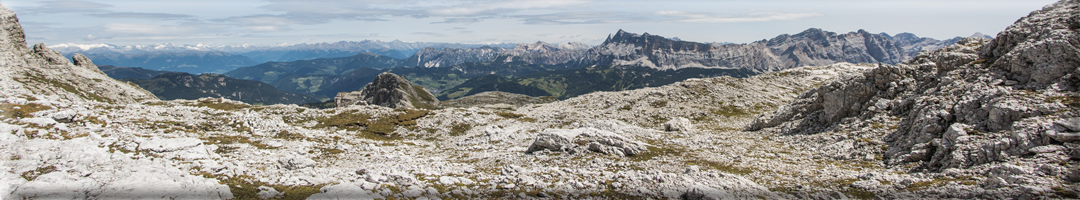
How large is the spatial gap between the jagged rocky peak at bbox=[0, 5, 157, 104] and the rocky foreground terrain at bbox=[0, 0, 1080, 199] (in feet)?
261

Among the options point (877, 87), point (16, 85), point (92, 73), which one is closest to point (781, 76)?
point (877, 87)

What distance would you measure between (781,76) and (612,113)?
3433 inches

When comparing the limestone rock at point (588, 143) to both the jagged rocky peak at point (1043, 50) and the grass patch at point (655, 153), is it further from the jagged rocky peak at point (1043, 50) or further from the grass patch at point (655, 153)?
the jagged rocky peak at point (1043, 50)

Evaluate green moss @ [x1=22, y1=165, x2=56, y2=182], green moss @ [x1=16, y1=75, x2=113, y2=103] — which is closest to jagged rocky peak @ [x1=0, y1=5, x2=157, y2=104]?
green moss @ [x1=16, y1=75, x2=113, y2=103]

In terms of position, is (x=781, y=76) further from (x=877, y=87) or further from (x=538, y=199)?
(x=538, y=199)

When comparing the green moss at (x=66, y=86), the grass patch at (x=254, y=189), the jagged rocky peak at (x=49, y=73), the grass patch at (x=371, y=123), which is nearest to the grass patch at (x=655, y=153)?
the grass patch at (x=254, y=189)

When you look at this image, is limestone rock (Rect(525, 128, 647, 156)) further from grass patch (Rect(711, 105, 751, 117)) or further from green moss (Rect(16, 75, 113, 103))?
green moss (Rect(16, 75, 113, 103))

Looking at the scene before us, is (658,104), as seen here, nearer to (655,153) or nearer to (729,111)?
(729,111)

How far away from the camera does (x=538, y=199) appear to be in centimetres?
2056

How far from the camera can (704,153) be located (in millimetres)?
33625

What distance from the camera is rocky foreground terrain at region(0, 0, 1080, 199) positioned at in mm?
19281

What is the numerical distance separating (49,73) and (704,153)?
157m

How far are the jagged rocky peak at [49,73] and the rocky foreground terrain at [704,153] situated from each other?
79.6 metres

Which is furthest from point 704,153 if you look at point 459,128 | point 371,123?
point 371,123
